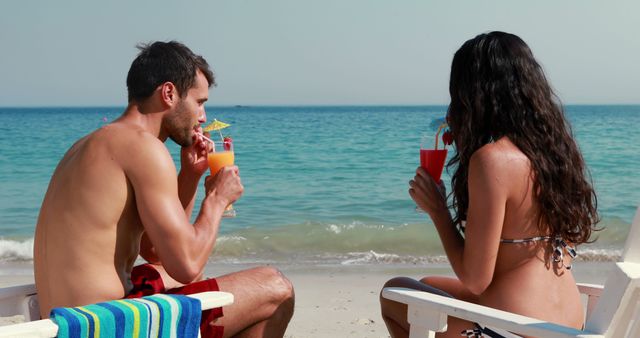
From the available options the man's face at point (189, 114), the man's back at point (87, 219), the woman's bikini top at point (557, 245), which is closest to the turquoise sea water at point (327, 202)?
the woman's bikini top at point (557, 245)

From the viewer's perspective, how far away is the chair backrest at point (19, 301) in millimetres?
2633

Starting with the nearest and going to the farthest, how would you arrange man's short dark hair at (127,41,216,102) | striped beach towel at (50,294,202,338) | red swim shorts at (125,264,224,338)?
striped beach towel at (50,294,202,338), red swim shorts at (125,264,224,338), man's short dark hair at (127,41,216,102)

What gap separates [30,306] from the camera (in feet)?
8.84

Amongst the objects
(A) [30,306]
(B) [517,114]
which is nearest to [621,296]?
(B) [517,114]

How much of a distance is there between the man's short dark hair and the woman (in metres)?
0.93

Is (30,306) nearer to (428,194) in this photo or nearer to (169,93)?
(169,93)

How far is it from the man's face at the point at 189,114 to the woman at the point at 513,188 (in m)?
0.89

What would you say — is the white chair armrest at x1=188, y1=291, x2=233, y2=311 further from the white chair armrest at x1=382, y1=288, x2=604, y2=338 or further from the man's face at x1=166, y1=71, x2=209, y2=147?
the man's face at x1=166, y1=71, x2=209, y2=147

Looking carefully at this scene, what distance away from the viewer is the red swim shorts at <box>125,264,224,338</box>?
2549 mm

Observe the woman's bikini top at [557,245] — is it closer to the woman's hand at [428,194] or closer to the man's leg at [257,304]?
the woman's hand at [428,194]

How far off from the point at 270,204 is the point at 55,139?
45.6ft

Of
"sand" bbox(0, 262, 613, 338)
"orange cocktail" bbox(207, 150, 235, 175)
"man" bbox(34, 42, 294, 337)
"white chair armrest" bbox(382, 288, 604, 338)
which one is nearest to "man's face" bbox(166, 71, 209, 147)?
"man" bbox(34, 42, 294, 337)

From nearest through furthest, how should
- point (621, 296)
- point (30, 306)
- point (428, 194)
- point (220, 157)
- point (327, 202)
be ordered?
1. point (621, 296)
2. point (428, 194)
3. point (30, 306)
4. point (220, 157)
5. point (327, 202)

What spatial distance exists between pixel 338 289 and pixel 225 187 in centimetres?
287
